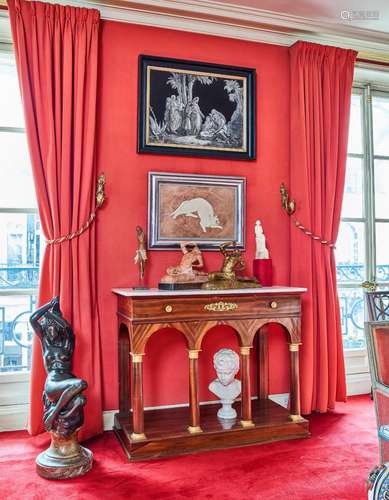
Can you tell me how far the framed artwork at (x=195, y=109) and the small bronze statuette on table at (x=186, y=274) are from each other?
0.80 m

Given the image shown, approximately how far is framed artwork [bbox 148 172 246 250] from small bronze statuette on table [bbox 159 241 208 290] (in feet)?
0.61

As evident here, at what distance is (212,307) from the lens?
291 centimetres

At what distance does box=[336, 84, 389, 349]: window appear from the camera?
4.20 m

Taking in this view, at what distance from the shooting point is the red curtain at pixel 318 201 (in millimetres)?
3602

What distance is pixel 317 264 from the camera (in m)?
3.64

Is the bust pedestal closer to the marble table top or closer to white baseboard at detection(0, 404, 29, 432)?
the marble table top

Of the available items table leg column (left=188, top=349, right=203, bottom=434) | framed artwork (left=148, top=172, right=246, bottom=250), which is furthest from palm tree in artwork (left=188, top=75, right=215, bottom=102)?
table leg column (left=188, top=349, right=203, bottom=434)

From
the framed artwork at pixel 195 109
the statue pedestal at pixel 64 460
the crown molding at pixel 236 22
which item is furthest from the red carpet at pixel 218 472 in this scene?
the crown molding at pixel 236 22

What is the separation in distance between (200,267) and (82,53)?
1697mm

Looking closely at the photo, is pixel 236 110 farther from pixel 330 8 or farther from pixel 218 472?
pixel 218 472

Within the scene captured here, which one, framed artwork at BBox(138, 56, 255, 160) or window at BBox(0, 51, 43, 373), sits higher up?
framed artwork at BBox(138, 56, 255, 160)

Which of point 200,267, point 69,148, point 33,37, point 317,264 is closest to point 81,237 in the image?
point 69,148

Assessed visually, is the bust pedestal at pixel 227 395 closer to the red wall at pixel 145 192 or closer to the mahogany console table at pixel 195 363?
the mahogany console table at pixel 195 363

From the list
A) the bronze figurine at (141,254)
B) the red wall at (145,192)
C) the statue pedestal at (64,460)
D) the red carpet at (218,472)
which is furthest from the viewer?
the red wall at (145,192)
